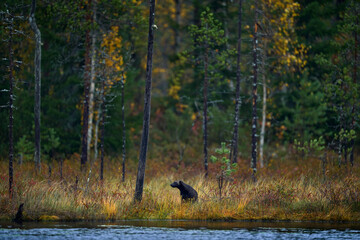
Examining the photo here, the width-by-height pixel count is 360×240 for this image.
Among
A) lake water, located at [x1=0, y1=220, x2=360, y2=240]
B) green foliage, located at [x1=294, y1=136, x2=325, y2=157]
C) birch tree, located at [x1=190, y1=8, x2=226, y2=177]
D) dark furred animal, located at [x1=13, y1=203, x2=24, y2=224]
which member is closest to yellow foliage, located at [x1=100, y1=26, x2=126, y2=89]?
birch tree, located at [x1=190, y1=8, x2=226, y2=177]

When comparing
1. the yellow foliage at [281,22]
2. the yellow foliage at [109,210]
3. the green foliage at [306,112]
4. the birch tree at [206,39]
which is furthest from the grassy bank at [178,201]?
the green foliage at [306,112]

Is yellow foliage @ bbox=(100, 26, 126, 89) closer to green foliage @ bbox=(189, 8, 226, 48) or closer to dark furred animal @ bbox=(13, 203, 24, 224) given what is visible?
green foliage @ bbox=(189, 8, 226, 48)

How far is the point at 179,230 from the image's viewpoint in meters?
16.4

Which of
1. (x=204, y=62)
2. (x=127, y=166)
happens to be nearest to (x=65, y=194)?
(x=127, y=166)

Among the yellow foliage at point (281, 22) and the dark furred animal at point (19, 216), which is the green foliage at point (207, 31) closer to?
the yellow foliage at point (281, 22)

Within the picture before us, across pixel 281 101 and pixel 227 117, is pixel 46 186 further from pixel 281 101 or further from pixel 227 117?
pixel 281 101

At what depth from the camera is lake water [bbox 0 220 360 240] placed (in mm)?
15297

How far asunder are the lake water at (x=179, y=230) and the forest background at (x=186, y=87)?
7.33 m

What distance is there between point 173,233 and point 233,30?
22245mm

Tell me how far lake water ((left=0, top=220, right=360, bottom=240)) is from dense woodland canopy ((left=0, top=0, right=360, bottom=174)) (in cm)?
749

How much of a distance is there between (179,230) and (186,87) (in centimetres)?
1984

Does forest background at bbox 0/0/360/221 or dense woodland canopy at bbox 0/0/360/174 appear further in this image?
forest background at bbox 0/0/360/221

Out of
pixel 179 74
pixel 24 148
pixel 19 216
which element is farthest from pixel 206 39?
pixel 19 216

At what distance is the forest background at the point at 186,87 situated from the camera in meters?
26.3
